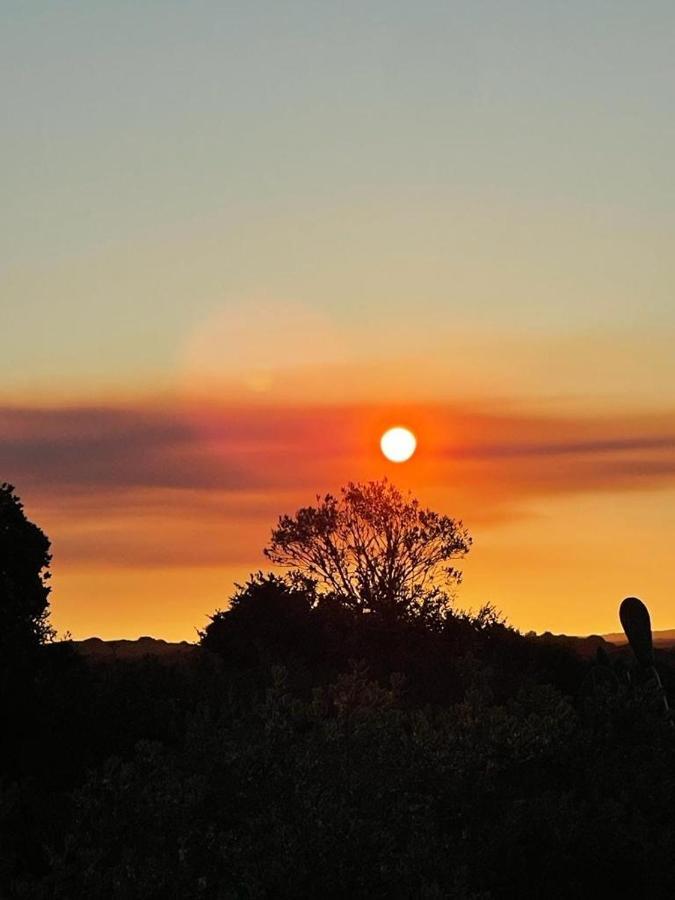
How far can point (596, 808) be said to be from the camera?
2416 cm

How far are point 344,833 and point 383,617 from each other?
2218 inches

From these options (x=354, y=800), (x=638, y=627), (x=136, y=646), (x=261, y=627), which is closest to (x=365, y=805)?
(x=354, y=800)

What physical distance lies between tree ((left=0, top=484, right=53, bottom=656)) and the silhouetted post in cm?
1881

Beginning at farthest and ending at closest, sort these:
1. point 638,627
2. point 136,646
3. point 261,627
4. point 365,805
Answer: point 136,646
point 261,627
point 638,627
point 365,805

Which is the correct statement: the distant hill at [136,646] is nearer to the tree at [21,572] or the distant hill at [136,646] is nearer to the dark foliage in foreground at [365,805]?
the tree at [21,572]

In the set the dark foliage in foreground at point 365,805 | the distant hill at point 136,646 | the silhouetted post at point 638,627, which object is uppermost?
the distant hill at point 136,646

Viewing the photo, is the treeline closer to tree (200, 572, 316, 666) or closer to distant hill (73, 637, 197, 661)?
tree (200, 572, 316, 666)

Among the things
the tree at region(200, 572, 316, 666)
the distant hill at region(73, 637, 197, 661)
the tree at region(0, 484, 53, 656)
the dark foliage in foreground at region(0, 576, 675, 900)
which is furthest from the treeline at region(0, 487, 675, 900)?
the distant hill at region(73, 637, 197, 661)

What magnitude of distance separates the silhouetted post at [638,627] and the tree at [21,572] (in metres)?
18.8

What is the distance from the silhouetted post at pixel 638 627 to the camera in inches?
2045

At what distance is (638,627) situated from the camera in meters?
52.8

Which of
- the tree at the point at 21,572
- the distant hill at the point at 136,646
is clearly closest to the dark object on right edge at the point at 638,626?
the tree at the point at 21,572

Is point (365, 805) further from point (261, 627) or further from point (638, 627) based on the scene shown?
point (261, 627)

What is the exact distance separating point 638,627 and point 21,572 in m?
20.3
